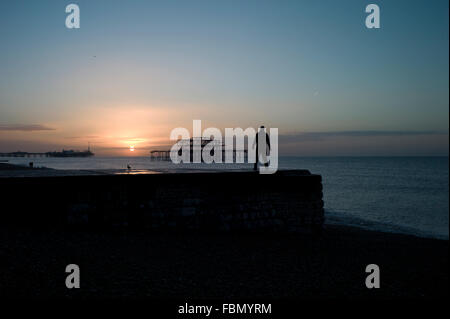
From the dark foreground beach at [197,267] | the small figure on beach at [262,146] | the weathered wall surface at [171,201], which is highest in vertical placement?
the small figure on beach at [262,146]

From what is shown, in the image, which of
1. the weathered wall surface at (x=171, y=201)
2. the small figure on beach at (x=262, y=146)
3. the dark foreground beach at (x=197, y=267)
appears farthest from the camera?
A: the small figure on beach at (x=262, y=146)

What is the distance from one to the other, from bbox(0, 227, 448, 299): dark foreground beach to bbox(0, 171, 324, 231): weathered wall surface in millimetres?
694

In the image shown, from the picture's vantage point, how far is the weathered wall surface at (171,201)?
928 cm

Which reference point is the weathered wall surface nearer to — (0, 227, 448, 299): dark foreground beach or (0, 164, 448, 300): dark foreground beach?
(0, 164, 448, 300): dark foreground beach

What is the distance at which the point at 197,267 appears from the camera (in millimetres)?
7441

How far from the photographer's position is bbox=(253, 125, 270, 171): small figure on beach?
518 inches

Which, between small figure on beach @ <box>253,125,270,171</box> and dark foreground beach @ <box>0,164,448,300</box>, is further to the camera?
small figure on beach @ <box>253,125,270,171</box>

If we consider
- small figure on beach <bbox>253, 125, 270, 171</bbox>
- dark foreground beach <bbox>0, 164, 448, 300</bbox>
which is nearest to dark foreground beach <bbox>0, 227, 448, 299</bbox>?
dark foreground beach <bbox>0, 164, 448, 300</bbox>

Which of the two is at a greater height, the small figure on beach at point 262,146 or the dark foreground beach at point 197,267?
the small figure on beach at point 262,146

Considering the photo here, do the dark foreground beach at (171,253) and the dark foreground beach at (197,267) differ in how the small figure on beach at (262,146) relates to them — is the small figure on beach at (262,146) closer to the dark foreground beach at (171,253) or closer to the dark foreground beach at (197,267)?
the dark foreground beach at (171,253)

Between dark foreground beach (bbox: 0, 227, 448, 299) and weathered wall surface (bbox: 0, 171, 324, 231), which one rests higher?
weathered wall surface (bbox: 0, 171, 324, 231)

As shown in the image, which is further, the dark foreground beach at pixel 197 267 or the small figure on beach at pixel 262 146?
the small figure on beach at pixel 262 146

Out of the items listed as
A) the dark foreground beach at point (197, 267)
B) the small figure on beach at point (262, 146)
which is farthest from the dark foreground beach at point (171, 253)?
the small figure on beach at point (262, 146)

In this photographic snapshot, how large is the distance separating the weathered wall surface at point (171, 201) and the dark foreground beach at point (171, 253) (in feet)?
0.10
